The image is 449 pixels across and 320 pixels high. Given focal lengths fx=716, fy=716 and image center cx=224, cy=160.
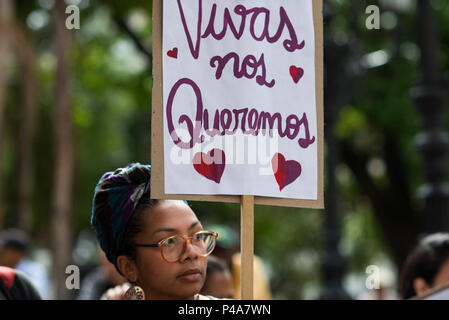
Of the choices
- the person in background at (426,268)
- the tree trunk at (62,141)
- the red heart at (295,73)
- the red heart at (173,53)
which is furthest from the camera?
the tree trunk at (62,141)

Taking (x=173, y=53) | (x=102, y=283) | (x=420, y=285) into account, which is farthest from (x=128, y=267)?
(x=102, y=283)

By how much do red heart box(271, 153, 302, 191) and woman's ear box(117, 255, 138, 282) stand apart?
1.87ft

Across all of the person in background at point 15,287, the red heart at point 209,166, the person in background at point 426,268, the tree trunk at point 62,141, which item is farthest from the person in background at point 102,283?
the tree trunk at point 62,141

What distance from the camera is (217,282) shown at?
366 centimetres

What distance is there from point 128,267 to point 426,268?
172cm

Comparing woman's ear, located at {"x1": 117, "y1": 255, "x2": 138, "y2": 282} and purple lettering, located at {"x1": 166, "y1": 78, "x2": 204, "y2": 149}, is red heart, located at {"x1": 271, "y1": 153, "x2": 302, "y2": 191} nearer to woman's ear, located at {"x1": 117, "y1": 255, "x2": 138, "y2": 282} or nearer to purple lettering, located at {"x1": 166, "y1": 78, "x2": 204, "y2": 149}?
purple lettering, located at {"x1": 166, "y1": 78, "x2": 204, "y2": 149}

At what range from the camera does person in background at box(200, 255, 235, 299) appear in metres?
3.60

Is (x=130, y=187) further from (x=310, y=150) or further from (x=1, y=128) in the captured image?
(x=1, y=128)

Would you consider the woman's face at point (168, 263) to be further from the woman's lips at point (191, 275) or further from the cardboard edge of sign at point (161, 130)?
the cardboard edge of sign at point (161, 130)

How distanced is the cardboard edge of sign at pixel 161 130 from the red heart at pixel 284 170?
0.22ft

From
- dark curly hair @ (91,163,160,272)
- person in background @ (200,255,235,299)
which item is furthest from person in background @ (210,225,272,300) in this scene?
dark curly hair @ (91,163,160,272)

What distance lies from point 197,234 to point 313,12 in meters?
0.90

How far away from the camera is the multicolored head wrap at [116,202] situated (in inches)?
96.7

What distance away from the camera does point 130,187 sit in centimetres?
248
